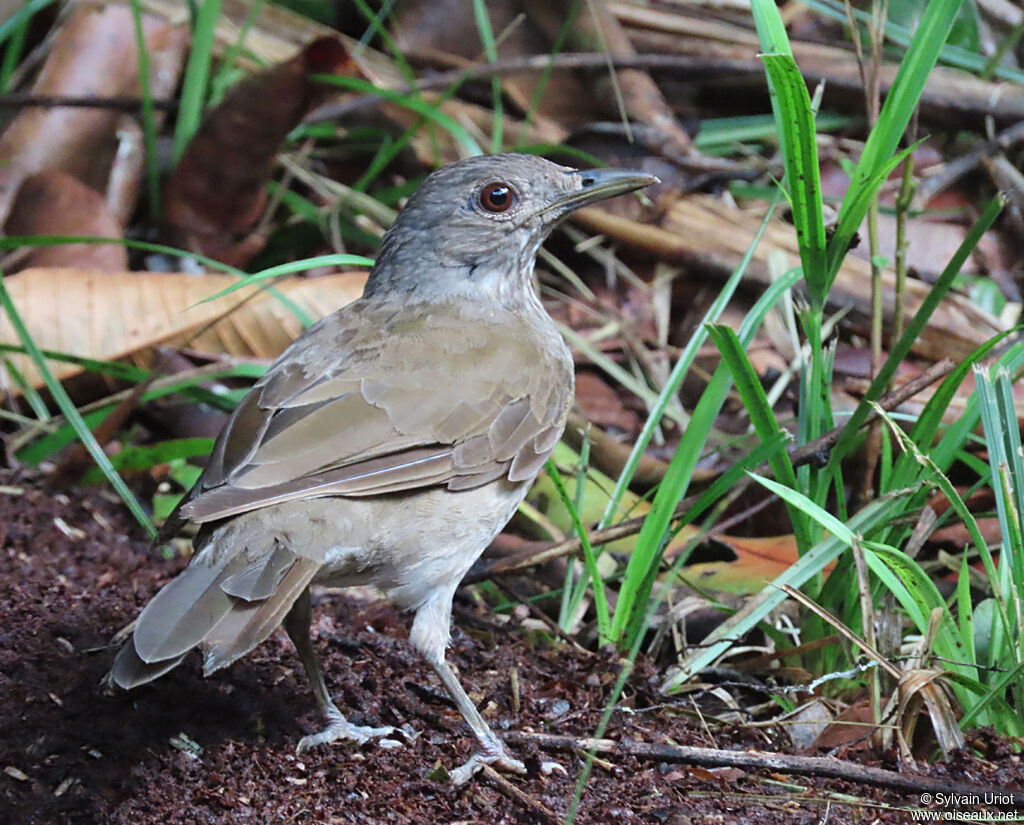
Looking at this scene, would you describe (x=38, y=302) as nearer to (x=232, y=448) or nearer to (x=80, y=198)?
(x=80, y=198)

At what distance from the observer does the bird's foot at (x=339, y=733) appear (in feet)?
10.8

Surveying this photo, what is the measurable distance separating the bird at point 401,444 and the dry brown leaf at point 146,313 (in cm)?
112

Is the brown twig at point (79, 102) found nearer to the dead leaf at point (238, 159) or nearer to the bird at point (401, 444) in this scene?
the dead leaf at point (238, 159)

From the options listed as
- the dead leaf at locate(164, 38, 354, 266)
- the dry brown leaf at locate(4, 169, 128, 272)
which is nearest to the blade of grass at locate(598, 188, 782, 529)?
the dead leaf at locate(164, 38, 354, 266)

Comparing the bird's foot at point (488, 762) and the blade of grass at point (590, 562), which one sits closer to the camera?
the bird's foot at point (488, 762)

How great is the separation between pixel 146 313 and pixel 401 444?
2374mm

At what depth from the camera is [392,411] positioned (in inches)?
138

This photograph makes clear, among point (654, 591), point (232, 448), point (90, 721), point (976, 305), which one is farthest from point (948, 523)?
point (90, 721)

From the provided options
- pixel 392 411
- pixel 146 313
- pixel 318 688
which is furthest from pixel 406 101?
pixel 318 688

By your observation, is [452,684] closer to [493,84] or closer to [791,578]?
[791,578]

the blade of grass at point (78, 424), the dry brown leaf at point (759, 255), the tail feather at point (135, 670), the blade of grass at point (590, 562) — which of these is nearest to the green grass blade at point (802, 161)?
the blade of grass at point (590, 562)

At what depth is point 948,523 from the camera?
4609 mm

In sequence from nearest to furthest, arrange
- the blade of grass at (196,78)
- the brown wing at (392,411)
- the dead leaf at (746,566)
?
1. the brown wing at (392,411)
2. the dead leaf at (746,566)
3. the blade of grass at (196,78)

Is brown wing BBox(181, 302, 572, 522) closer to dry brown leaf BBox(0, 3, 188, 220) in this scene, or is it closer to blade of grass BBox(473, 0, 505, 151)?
blade of grass BBox(473, 0, 505, 151)
